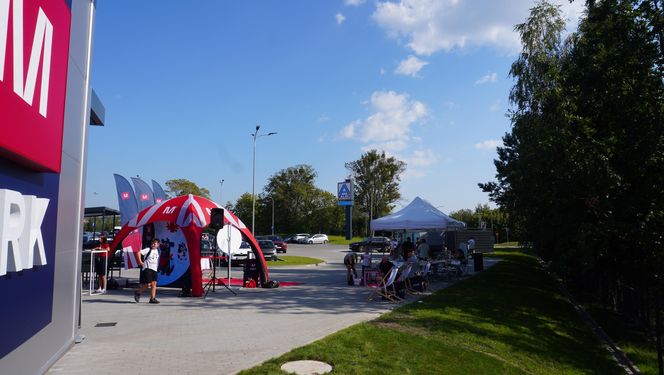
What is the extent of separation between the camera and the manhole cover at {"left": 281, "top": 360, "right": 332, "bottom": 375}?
21.2ft

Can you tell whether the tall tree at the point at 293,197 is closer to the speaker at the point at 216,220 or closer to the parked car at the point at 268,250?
the parked car at the point at 268,250

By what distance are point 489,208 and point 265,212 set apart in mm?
46101

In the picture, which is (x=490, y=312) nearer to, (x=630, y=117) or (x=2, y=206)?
(x=630, y=117)

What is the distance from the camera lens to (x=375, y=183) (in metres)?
83.4

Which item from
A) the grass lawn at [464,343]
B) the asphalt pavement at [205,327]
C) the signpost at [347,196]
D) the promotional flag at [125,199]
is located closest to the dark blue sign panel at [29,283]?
the asphalt pavement at [205,327]

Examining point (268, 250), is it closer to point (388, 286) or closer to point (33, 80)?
point (388, 286)

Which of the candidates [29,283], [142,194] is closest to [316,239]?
[142,194]

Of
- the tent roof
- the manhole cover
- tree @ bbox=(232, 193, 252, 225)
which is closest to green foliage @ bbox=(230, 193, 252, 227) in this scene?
tree @ bbox=(232, 193, 252, 225)

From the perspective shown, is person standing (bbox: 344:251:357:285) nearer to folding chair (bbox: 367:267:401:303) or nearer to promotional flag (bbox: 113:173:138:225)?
folding chair (bbox: 367:267:401:303)

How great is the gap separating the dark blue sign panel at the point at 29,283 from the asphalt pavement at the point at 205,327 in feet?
4.41

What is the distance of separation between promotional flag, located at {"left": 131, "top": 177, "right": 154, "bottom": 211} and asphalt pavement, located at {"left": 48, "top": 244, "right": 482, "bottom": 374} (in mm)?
10444

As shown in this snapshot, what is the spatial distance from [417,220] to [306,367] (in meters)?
12.6

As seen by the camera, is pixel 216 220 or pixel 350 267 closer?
pixel 216 220

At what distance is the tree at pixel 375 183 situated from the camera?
83500mm
